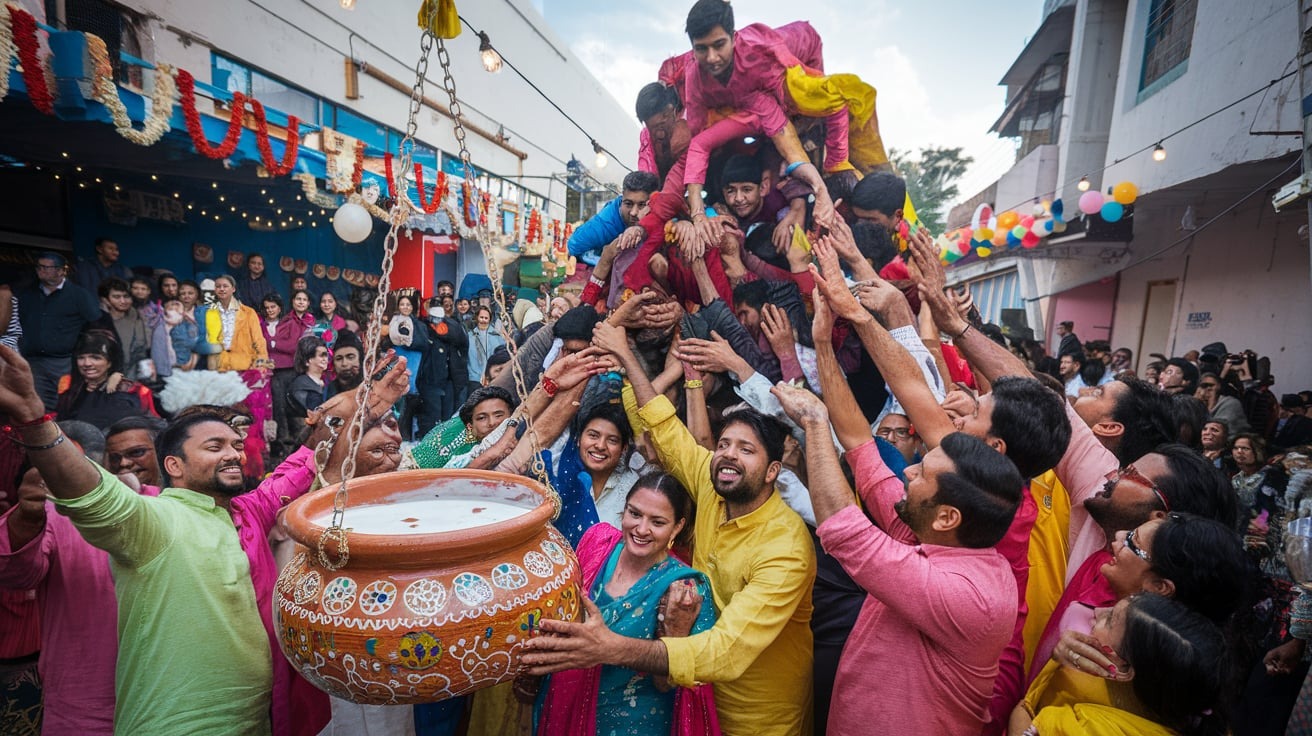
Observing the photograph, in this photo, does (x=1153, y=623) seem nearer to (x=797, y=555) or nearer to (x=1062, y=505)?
(x=797, y=555)

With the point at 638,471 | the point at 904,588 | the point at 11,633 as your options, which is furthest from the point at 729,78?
the point at 11,633

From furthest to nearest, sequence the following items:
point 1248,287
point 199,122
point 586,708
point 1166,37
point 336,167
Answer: point 1166,37, point 1248,287, point 336,167, point 199,122, point 586,708

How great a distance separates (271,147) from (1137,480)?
27.2 feet

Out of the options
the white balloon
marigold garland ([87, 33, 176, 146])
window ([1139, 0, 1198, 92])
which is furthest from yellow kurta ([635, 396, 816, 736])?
window ([1139, 0, 1198, 92])

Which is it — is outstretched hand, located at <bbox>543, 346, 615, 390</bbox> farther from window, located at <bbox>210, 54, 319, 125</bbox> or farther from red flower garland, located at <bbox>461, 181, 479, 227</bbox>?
window, located at <bbox>210, 54, 319, 125</bbox>

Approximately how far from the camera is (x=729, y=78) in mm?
3191

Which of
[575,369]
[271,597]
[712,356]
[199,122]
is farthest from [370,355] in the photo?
[199,122]

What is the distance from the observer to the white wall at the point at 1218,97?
5.92m

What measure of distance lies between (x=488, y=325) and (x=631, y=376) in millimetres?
6869

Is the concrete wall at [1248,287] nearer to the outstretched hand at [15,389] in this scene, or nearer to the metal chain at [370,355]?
the metal chain at [370,355]

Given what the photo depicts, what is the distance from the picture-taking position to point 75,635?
1.92m

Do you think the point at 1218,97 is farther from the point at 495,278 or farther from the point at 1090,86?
the point at 495,278

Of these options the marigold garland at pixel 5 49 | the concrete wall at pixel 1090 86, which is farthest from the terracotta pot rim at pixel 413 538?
the concrete wall at pixel 1090 86

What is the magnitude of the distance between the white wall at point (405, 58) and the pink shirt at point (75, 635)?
917 cm
